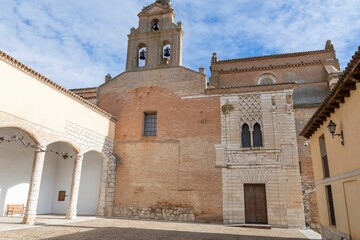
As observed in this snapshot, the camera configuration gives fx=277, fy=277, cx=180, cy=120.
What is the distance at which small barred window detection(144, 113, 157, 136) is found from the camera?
15.4 m

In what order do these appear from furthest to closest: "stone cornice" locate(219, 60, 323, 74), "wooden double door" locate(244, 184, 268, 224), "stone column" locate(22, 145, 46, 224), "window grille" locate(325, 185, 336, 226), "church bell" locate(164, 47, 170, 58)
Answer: "stone cornice" locate(219, 60, 323, 74), "church bell" locate(164, 47, 170, 58), "wooden double door" locate(244, 184, 268, 224), "stone column" locate(22, 145, 46, 224), "window grille" locate(325, 185, 336, 226)

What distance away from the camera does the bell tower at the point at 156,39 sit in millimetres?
16125

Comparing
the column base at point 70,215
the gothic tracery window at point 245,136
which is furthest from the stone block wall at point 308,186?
the column base at point 70,215

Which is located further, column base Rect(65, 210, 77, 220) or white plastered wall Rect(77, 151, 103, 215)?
white plastered wall Rect(77, 151, 103, 215)

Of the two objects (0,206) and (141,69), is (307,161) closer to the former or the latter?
(141,69)

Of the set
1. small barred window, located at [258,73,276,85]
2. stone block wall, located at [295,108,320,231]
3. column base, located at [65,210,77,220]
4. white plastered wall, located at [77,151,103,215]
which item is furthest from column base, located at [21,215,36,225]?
small barred window, located at [258,73,276,85]

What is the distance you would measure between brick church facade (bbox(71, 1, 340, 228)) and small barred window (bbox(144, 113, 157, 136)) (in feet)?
0.43

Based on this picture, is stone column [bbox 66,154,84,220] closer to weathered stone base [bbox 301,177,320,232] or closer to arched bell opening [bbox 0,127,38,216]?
arched bell opening [bbox 0,127,38,216]

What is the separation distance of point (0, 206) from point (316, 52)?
21142 mm

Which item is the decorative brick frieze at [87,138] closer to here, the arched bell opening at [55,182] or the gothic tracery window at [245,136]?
the arched bell opening at [55,182]

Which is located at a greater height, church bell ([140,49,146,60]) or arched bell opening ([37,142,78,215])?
church bell ([140,49,146,60])

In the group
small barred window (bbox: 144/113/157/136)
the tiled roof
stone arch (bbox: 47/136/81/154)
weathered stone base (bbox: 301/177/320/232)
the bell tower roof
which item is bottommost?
weathered stone base (bbox: 301/177/320/232)

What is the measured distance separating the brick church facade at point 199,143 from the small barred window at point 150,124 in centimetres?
13

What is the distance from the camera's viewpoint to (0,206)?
40.2 feet
